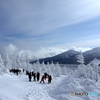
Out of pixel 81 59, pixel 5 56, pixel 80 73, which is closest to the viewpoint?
pixel 80 73

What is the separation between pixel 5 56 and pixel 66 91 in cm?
4901

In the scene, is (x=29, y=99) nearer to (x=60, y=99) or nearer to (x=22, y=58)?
(x=60, y=99)

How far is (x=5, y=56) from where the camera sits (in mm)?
53812

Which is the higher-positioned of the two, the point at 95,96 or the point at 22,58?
the point at 22,58

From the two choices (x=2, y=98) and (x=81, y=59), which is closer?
(x=2, y=98)

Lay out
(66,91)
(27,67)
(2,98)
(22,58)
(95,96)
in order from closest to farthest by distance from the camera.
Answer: (2,98) < (95,96) < (66,91) < (22,58) < (27,67)

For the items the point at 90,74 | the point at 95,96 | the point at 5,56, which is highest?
the point at 5,56

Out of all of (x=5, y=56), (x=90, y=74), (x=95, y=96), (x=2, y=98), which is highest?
(x=5, y=56)

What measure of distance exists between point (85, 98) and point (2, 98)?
7.19 metres

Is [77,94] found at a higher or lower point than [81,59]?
lower

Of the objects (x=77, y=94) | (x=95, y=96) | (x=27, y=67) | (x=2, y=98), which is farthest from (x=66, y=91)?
(x=27, y=67)

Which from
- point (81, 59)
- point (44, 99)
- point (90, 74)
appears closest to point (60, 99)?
point (44, 99)

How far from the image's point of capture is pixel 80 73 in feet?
124

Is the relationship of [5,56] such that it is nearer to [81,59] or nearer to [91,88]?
[81,59]
